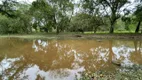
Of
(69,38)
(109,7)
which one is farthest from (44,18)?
(109,7)

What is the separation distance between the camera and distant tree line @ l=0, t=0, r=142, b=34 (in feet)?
68.8

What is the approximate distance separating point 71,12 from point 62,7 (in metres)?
2.82

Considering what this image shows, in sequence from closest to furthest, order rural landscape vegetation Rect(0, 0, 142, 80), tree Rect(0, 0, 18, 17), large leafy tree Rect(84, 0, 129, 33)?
1. rural landscape vegetation Rect(0, 0, 142, 80)
2. tree Rect(0, 0, 18, 17)
3. large leafy tree Rect(84, 0, 129, 33)

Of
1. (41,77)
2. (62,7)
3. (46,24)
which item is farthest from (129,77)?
(46,24)

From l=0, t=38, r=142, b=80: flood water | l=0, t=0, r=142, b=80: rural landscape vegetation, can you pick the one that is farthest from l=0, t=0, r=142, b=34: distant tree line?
l=0, t=38, r=142, b=80: flood water

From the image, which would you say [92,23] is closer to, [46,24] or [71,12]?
[71,12]

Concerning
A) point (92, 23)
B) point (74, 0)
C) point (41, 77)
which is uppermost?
point (74, 0)

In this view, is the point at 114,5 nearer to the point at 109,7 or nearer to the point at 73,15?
the point at 109,7

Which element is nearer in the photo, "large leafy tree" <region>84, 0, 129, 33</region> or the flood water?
the flood water

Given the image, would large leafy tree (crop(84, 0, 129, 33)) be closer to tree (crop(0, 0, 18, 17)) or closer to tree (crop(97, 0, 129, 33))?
tree (crop(97, 0, 129, 33))

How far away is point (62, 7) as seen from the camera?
28609mm

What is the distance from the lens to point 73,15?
31.8 m

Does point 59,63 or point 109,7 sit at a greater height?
point 109,7

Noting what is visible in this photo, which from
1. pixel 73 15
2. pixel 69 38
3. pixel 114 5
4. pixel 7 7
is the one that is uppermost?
pixel 114 5
